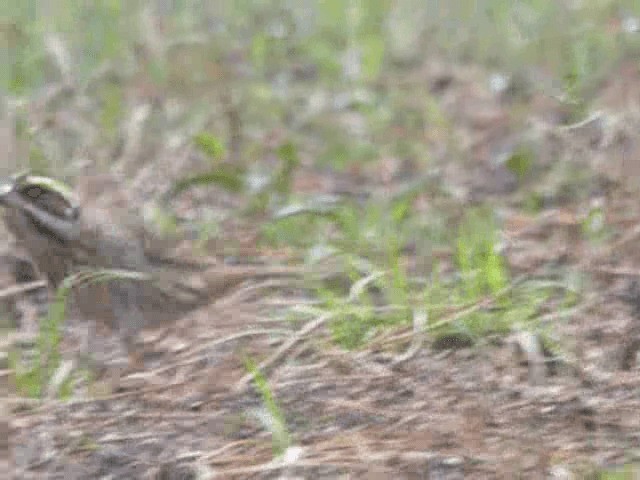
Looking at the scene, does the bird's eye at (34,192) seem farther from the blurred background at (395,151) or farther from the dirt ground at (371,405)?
the blurred background at (395,151)

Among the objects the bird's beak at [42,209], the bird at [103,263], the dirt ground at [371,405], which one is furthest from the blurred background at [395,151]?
the bird's beak at [42,209]

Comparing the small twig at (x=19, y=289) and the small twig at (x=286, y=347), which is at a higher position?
the small twig at (x=19, y=289)

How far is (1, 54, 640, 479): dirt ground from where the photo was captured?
2.46 meters

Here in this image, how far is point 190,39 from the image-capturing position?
469 centimetres

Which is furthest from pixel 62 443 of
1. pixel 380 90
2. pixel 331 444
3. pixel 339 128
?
pixel 380 90

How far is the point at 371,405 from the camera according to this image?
8.81ft

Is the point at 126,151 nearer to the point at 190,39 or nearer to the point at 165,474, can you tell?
the point at 190,39

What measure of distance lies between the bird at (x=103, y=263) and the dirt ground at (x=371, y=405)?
0.18 feet

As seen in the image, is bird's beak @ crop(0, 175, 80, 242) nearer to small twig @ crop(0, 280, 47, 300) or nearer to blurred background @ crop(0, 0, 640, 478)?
small twig @ crop(0, 280, 47, 300)

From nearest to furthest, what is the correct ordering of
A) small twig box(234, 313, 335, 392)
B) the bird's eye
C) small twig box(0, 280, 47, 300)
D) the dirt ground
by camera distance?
the dirt ground < small twig box(234, 313, 335, 392) < the bird's eye < small twig box(0, 280, 47, 300)

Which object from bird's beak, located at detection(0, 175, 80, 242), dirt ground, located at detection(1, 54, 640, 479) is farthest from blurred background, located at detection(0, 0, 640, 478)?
bird's beak, located at detection(0, 175, 80, 242)

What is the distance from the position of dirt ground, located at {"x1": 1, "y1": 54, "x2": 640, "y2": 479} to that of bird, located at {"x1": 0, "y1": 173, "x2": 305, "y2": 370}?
56mm

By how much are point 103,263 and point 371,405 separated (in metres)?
0.62

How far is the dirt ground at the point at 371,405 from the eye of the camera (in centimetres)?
246
